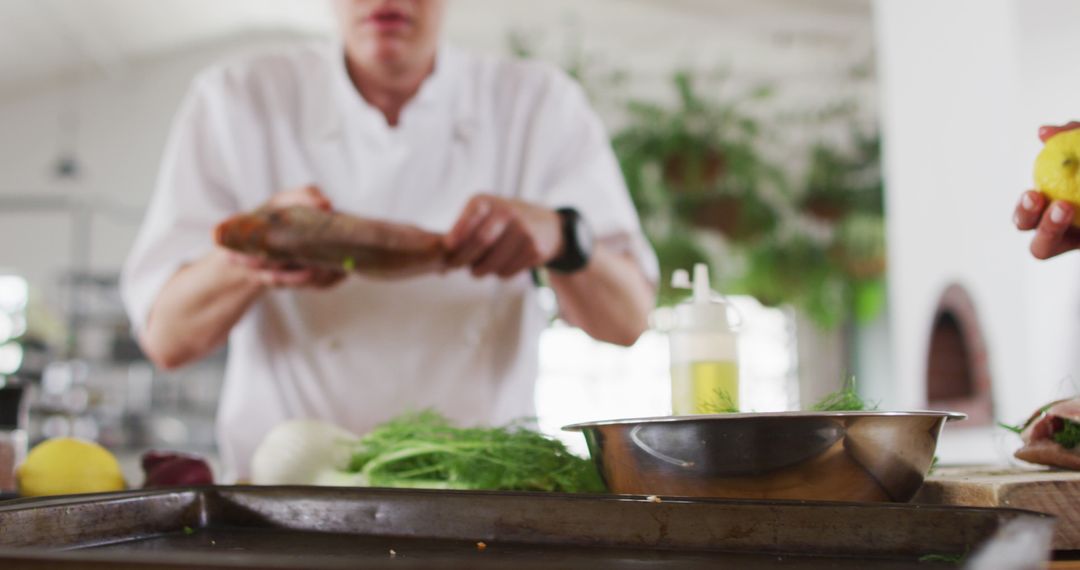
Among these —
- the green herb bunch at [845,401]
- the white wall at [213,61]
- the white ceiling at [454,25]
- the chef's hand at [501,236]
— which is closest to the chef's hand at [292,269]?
the chef's hand at [501,236]

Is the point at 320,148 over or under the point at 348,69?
under

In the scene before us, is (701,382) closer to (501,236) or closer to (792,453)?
(792,453)

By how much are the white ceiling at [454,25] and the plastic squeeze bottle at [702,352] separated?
5227 millimetres

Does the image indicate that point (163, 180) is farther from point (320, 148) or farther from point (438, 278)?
point (438, 278)

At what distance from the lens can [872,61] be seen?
21.2 ft

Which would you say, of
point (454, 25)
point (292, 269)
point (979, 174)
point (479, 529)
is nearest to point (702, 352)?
point (479, 529)

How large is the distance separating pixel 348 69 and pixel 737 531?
1.46m

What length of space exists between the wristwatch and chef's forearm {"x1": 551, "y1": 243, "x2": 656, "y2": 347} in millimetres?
63

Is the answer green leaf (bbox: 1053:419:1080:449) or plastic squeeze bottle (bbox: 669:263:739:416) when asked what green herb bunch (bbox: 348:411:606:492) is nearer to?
plastic squeeze bottle (bbox: 669:263:739:416)

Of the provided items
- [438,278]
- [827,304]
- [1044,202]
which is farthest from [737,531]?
[827,304]

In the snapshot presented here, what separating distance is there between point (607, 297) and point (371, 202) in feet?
1.52

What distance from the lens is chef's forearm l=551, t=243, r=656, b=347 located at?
5.43 feet

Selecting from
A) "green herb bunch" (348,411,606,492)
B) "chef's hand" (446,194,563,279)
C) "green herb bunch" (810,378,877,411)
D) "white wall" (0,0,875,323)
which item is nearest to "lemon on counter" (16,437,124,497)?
"green herb bunch" (348,411,606,492)

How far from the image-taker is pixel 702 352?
0.99 meters
